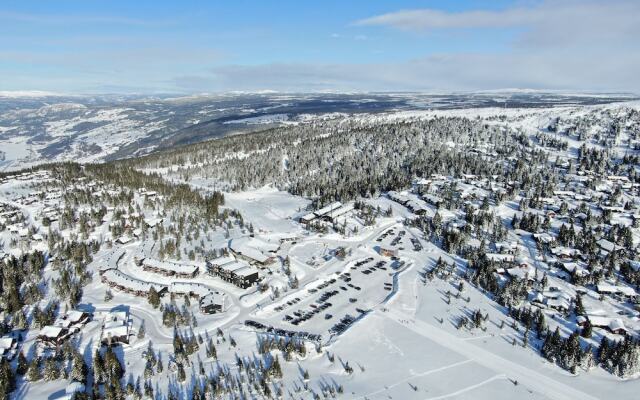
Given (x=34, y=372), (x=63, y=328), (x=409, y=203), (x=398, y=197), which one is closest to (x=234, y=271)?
(x=63, y=328)

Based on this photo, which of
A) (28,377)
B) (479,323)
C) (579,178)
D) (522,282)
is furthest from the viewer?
(579,178)

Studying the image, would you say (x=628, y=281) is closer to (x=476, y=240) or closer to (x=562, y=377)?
(x=476, y=240)

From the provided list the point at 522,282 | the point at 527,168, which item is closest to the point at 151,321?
the point at 522,282

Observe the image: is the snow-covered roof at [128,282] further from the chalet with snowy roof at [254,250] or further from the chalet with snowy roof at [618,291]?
the chalet with snowy roof at [618,291]

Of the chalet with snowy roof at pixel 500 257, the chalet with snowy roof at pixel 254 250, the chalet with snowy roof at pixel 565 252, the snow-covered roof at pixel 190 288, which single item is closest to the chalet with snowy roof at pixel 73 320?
the snow-covered roof at pixel 190 288

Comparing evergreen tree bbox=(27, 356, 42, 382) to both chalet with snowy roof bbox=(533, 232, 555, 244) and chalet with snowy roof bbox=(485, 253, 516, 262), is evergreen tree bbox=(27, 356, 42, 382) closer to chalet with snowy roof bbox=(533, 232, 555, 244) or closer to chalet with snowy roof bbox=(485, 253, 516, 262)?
chalet with snowy roof bbox=(485, 253, 516, 262)

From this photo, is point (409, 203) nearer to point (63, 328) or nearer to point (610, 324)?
point (610, 324)

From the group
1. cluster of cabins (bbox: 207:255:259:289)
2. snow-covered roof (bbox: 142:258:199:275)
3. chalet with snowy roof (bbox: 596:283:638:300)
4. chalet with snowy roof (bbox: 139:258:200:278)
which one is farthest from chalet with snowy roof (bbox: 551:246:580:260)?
snow-covered roof (bbox: 142:258:199:275)
